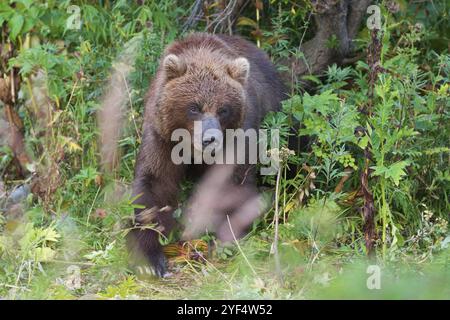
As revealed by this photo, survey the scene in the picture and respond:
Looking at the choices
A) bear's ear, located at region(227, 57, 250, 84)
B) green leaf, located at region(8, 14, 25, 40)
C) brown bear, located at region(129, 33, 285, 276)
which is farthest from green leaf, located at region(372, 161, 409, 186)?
green leaf, located at region(8, 14, 25, 40)

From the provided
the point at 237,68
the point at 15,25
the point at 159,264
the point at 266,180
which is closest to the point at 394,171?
the point at 266,180

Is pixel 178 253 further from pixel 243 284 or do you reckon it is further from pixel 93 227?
pixel 243 284

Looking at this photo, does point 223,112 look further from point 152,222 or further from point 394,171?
point 394,171

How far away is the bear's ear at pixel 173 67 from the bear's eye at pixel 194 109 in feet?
1.15

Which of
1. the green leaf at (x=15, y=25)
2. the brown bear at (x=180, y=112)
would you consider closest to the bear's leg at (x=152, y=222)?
the brown bear at (x=180, y=112)

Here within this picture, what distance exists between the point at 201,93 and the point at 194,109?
0.14 metres

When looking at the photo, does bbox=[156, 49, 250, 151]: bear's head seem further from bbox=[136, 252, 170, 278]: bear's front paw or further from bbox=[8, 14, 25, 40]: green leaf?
bbox=[8, 14, 25, 40]: green leaf

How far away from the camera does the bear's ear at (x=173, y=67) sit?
6766 millimetres

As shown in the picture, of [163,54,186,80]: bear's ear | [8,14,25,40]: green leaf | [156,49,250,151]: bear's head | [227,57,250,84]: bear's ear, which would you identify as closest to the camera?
[156,49,250,151]: bear's head

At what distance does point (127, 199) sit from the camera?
656cm

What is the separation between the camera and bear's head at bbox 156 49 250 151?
261 inches

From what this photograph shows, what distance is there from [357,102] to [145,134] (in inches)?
77.0

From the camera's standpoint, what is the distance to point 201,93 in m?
6.64
